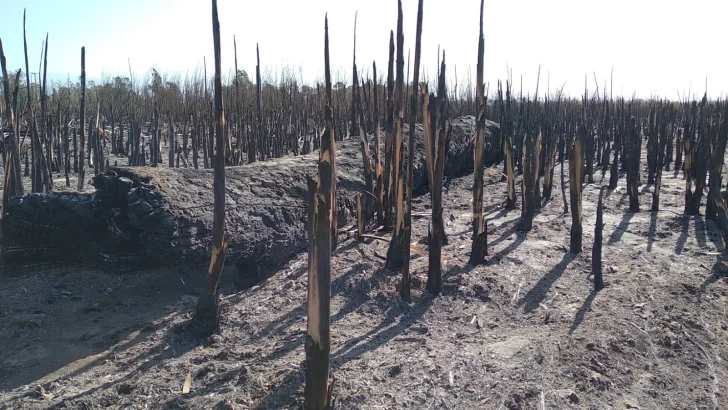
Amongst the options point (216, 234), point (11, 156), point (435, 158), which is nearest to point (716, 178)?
point (435, 158)

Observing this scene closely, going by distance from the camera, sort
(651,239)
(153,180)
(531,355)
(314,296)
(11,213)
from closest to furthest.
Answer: (314,296), (531,355), (153,180), (11,213), (651,239)

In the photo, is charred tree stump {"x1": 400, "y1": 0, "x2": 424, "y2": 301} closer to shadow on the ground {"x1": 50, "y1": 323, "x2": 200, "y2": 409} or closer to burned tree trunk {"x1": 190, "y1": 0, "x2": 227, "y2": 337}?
burned tree trunk {"x1": 190, "y1": 0, "x2": 227, "y2": 337}

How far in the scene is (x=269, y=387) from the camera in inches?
88.1

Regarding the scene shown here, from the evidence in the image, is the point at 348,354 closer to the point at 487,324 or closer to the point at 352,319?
the point at 352,319

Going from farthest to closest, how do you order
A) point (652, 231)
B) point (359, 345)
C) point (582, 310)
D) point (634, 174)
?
point (634, 174) → point (652, 231) → point (582, 310) → point (359, 345)

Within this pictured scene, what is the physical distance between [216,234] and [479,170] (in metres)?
1.68

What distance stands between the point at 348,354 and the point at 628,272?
193 cm

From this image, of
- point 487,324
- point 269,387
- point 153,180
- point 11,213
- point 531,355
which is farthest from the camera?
point 11,213

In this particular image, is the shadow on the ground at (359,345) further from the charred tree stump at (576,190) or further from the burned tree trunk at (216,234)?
the charred tree stump at (576,190)

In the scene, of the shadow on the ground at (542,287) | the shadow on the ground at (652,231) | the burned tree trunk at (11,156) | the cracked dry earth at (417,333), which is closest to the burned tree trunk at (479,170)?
the cracked dry earth at (417,333)

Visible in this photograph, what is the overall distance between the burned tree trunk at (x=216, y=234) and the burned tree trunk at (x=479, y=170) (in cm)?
152

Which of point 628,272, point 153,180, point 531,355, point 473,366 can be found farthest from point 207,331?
point 628,272

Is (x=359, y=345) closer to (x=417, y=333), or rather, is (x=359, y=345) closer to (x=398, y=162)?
(x=417, y=333)

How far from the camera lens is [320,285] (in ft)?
6.16
